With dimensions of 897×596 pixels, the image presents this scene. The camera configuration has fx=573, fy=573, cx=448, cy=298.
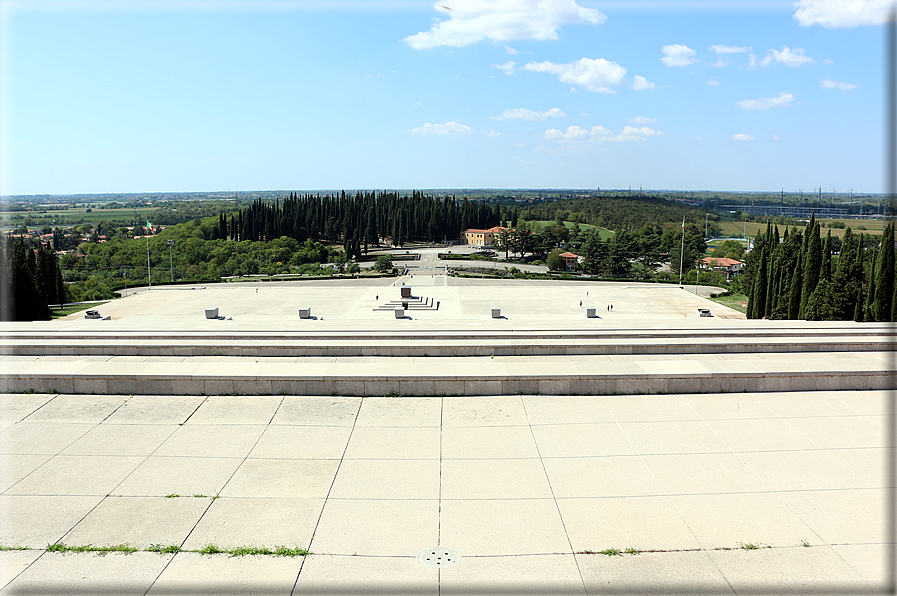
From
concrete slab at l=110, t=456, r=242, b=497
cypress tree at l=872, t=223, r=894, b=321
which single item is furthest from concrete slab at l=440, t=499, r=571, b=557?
cypress tree at l=872, t=223, r=894, b=321

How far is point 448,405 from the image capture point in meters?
10.6

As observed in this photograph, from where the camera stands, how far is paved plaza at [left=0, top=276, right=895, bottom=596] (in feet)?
19.7

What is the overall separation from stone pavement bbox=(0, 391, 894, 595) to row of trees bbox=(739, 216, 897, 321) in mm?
17937

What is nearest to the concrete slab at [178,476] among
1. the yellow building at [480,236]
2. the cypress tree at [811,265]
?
the cypress tree at [811,265]

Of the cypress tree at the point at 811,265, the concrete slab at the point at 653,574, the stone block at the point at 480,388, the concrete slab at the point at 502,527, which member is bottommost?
the concrete slab at the point at 653,574

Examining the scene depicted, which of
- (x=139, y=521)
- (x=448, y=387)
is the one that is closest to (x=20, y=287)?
(x=448, y=387)

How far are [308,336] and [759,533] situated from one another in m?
11.7

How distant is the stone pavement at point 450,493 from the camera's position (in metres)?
5.92

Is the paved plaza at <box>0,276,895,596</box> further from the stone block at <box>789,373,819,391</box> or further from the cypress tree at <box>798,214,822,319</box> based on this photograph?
the cypress tree at <box>798,214,822,319</box>

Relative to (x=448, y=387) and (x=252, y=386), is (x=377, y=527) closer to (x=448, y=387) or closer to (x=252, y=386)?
(x=448, y=387)

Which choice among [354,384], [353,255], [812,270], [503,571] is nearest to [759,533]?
[503,571]

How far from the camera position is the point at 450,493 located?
7.55 m

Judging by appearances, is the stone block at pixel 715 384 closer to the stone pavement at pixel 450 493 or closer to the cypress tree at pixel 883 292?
the stone pavement at pixel 450 493

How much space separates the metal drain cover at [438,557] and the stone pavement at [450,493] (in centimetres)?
6
